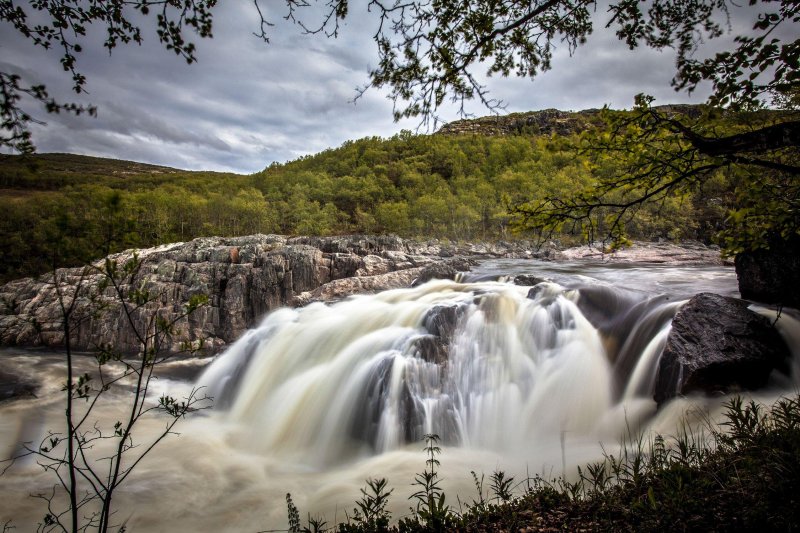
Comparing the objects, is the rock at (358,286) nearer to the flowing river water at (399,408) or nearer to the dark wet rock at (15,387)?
the flowing river water at (399,408)

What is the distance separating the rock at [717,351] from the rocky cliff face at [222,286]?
1397 centimetres

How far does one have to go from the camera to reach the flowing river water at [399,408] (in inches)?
253

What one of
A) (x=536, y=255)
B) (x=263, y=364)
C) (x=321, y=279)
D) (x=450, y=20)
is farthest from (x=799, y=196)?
(x=536, y=255)

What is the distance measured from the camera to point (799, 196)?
4.55 m

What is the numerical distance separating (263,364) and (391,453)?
659 cm

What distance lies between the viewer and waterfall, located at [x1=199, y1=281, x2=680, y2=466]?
26.9ft

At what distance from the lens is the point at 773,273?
9094 mm

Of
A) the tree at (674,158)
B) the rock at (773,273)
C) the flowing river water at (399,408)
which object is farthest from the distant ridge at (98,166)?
the rock at (773,273)

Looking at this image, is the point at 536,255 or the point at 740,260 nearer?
the point at 740,260

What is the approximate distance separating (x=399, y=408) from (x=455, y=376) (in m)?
1.76

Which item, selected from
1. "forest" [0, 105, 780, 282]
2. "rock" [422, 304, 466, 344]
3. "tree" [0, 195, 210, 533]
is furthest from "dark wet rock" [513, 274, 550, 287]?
"tree" [0, 195, 210, 533]

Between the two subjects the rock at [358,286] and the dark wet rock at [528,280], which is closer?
the dark wet rock at [528,280]

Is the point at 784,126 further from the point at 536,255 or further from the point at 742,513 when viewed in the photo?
the point at 536,255

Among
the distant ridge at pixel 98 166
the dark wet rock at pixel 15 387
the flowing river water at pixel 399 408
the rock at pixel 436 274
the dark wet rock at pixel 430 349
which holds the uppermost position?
the distant ridge at pixel 98 166
